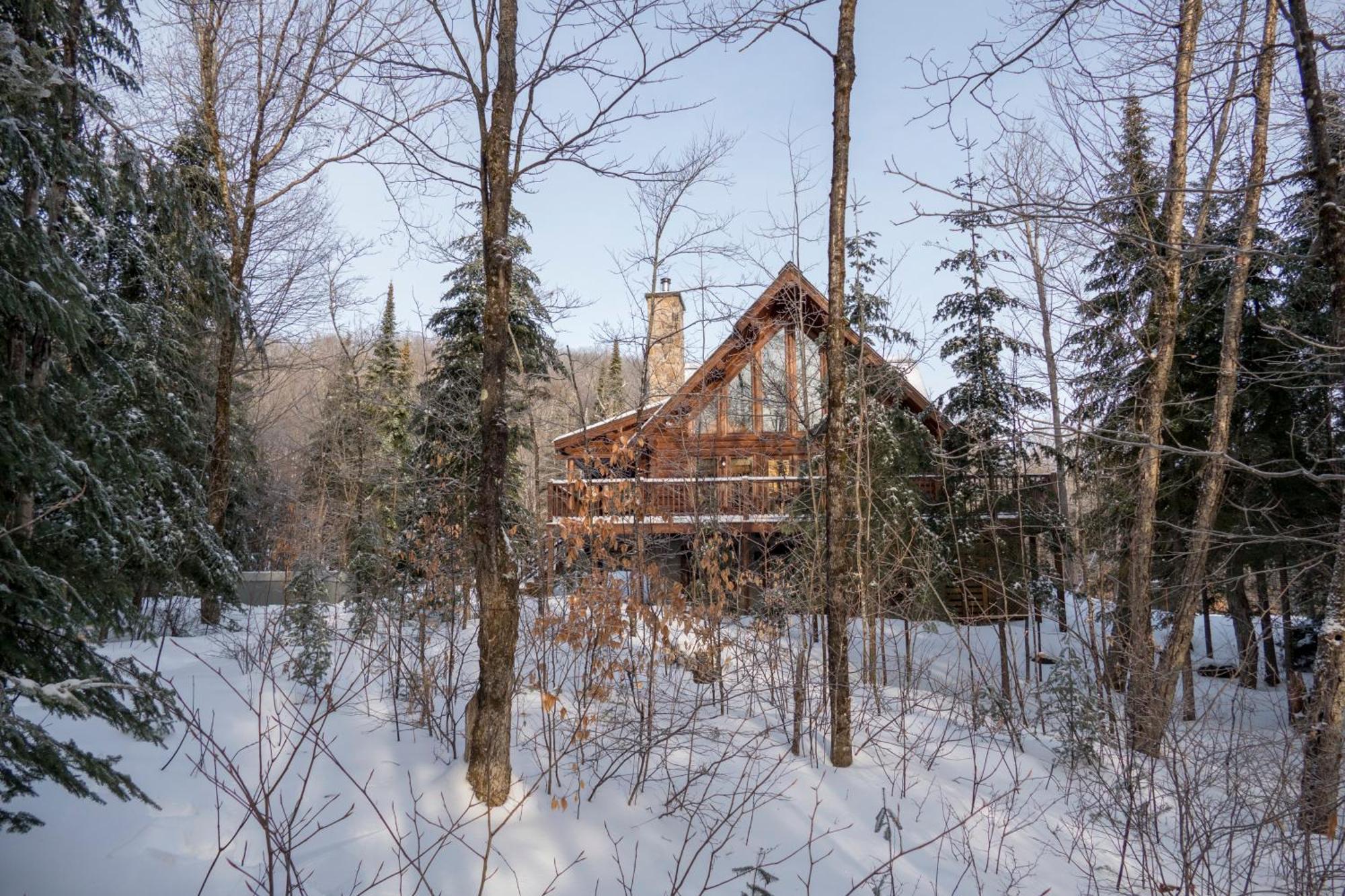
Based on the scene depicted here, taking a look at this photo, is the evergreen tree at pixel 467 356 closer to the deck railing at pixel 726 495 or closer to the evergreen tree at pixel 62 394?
the deck railing at pixel 726 495

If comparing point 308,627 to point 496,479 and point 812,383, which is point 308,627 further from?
point 812,383

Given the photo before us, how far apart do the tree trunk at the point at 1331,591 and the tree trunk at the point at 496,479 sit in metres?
4.40

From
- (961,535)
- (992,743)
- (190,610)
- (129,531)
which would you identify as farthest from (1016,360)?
(190,610)

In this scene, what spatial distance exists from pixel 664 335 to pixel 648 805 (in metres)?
4.88

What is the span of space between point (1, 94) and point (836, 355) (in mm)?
5552

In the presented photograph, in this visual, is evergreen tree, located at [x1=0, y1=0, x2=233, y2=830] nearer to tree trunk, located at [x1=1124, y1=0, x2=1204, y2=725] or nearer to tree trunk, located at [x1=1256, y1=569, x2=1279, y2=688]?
tree trunk, located at [x1=1124, y1=0, x2=1204, y2=725]

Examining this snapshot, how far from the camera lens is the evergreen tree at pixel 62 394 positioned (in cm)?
366

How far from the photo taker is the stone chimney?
9.30 m

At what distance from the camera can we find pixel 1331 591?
5.76 m

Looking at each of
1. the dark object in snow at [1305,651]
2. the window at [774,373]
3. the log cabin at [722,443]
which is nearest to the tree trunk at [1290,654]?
the dark object in snow at [1305,651]

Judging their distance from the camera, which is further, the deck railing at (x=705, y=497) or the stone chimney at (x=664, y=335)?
the deck railing at (x=705, y=497)

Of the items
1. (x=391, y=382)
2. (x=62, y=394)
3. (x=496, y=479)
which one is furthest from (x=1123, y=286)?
(x=391, y=382)

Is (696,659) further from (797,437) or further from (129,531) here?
(797,437)

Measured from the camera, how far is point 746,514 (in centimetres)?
1503
